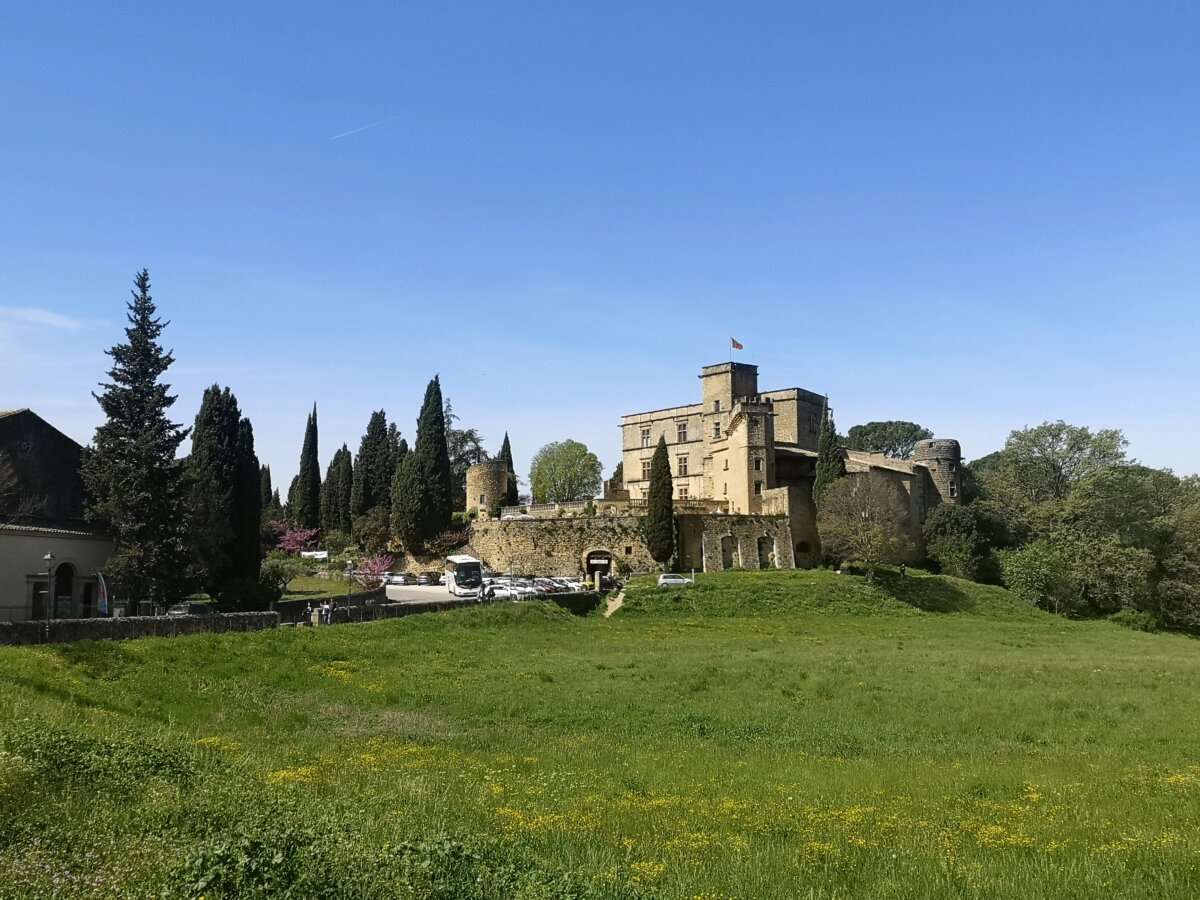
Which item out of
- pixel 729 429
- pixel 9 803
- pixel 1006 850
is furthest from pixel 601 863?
pixel 729 429

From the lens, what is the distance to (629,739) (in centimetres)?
1692

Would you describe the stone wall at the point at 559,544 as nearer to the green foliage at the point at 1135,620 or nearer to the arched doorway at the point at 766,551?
the arched doorway at the point at 766,551

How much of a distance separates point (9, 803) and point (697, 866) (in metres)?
6.82

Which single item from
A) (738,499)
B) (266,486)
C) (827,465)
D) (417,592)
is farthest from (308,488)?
(827,465)

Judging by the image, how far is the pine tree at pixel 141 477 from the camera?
117ft

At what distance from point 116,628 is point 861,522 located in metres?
41.9

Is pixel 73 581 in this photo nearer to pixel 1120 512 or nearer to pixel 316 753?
pixel 316 753

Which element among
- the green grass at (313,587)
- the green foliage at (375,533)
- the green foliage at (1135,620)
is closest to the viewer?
the green foliage at (1135,620)

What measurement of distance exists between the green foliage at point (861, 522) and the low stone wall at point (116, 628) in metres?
36.5

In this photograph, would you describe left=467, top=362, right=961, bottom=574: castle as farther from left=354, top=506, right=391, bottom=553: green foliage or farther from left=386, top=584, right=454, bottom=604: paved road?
left=354, top=506, right=391, bottom=553: green foliage

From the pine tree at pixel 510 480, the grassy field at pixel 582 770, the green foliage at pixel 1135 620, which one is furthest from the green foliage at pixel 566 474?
the grassy field at pixel 582 770

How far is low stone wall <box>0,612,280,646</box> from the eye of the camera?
21.3 m

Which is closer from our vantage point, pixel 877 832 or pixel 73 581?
pixel 877 832

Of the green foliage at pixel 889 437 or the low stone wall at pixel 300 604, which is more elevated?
the green foliage at pixel 889 437
